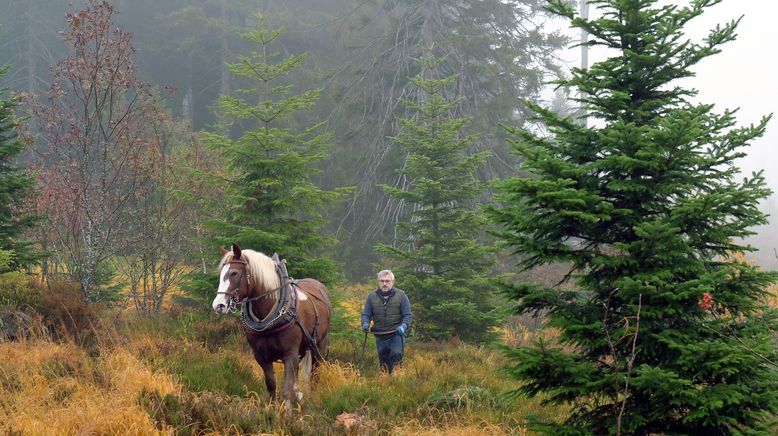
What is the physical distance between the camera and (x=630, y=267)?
189 inches

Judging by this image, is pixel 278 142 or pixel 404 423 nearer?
pixel 404 423

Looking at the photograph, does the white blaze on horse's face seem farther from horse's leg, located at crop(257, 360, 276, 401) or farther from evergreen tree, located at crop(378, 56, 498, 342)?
evergreen tree, located at crop(378, 56, 498, 342)

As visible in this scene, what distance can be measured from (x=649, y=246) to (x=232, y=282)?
4.29 metres

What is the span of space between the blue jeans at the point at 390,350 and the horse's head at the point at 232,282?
10.1 ft

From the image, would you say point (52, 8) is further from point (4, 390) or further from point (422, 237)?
point (4, 390)

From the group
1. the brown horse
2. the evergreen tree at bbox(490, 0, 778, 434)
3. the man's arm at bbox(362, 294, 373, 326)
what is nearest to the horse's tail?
the brown horse

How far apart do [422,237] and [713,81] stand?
89.2 metres

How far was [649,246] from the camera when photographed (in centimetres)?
459

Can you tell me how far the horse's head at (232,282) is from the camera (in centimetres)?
623

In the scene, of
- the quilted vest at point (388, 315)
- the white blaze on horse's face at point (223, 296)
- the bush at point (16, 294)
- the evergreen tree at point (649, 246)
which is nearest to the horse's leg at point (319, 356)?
the quilted vest at point (388, 315)

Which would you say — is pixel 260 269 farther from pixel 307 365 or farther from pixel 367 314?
pixel 367 314

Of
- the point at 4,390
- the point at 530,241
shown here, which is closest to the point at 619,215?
the point at 530,241

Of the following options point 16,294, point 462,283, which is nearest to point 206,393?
point 16,294

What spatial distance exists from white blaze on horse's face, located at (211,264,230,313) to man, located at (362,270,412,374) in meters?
3.02
